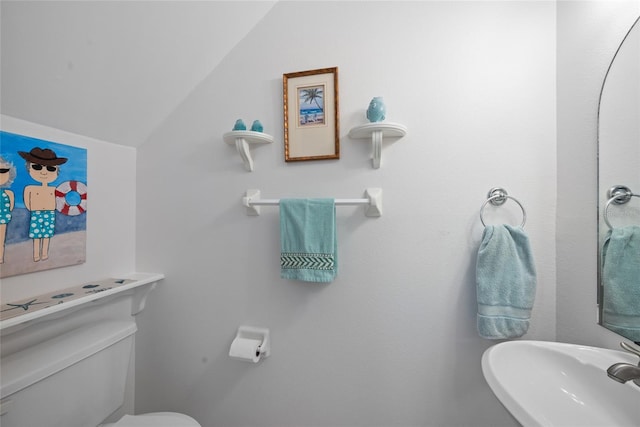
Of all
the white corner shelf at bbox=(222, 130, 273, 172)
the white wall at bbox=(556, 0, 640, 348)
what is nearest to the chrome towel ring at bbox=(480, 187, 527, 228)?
the white wall at bbox=(556, 0, 640, 348)

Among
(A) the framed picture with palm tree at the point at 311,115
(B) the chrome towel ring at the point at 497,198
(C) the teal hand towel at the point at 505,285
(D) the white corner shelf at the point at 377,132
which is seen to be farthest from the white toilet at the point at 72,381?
(B) the chrome towel ring at the point at 497,198

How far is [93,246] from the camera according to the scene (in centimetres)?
111

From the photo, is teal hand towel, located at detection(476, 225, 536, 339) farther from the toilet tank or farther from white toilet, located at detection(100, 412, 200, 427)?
the toilet tank

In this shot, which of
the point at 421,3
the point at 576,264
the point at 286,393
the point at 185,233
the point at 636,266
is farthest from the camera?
the point at 185,233

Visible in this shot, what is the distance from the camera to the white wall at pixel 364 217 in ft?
3.00

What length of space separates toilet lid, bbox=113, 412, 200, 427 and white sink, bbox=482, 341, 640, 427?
3.63ft

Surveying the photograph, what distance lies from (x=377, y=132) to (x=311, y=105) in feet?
1.11

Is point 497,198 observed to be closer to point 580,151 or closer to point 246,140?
point 580,151

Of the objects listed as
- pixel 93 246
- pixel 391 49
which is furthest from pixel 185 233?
pixel 391 49

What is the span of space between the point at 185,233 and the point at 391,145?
3.55 feet

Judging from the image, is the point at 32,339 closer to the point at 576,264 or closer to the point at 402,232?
the point at 402,232

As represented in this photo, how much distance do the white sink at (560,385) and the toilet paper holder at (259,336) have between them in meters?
0.83

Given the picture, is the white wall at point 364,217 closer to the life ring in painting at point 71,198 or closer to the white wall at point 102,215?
the white wall at point 102,215

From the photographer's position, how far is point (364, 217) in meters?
1.02
